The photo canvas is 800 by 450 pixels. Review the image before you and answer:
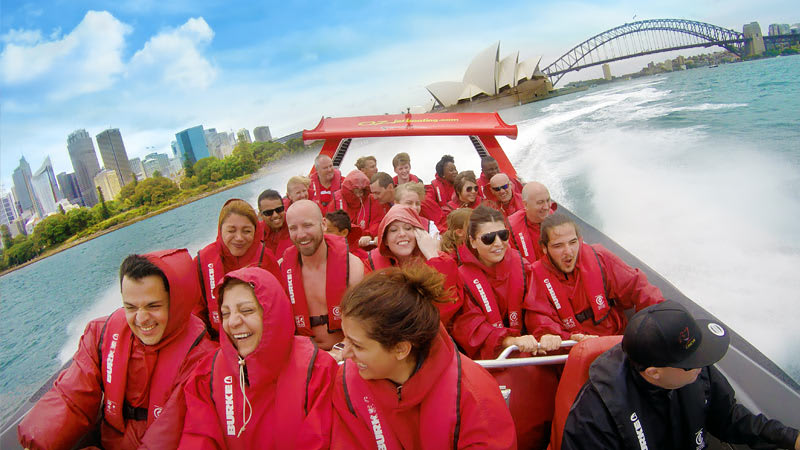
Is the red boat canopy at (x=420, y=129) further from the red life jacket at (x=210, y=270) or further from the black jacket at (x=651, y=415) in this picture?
the black jacket at (x=651, y=415)

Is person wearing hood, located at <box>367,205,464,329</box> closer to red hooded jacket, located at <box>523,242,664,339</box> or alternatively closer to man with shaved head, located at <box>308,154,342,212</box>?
red hooded jacket, located at <box>523,242,664,339</box>

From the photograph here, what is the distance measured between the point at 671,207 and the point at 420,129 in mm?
3944

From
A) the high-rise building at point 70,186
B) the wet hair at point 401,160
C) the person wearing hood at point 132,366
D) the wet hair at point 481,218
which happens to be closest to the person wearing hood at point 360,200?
the wet hair at point 401,160

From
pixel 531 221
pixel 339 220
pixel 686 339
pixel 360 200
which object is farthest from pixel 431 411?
pixel 360 200

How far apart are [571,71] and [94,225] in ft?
158

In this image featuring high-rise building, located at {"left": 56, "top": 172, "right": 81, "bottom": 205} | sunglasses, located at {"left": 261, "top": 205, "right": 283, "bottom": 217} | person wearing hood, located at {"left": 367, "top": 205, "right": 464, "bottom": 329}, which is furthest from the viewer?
high-rise building, located at {"left": 56, "top": 172, "right": 81, "bottom": 205}

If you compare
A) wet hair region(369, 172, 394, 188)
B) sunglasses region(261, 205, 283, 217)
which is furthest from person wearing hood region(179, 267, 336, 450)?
wet hair region(369, 172, 394, 188)

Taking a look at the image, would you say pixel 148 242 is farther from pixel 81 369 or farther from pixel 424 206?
pixel 81 369

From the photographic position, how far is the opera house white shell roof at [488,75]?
21247 millimetres

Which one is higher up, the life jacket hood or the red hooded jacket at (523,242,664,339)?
the life jacket hood

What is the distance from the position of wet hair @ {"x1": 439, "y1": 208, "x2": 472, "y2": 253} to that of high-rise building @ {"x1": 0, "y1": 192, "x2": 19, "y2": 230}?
16.5m

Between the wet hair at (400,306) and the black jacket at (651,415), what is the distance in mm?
486

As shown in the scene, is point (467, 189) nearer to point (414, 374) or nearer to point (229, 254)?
point (229, 254)

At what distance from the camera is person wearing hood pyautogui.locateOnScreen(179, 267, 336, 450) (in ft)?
4.34
